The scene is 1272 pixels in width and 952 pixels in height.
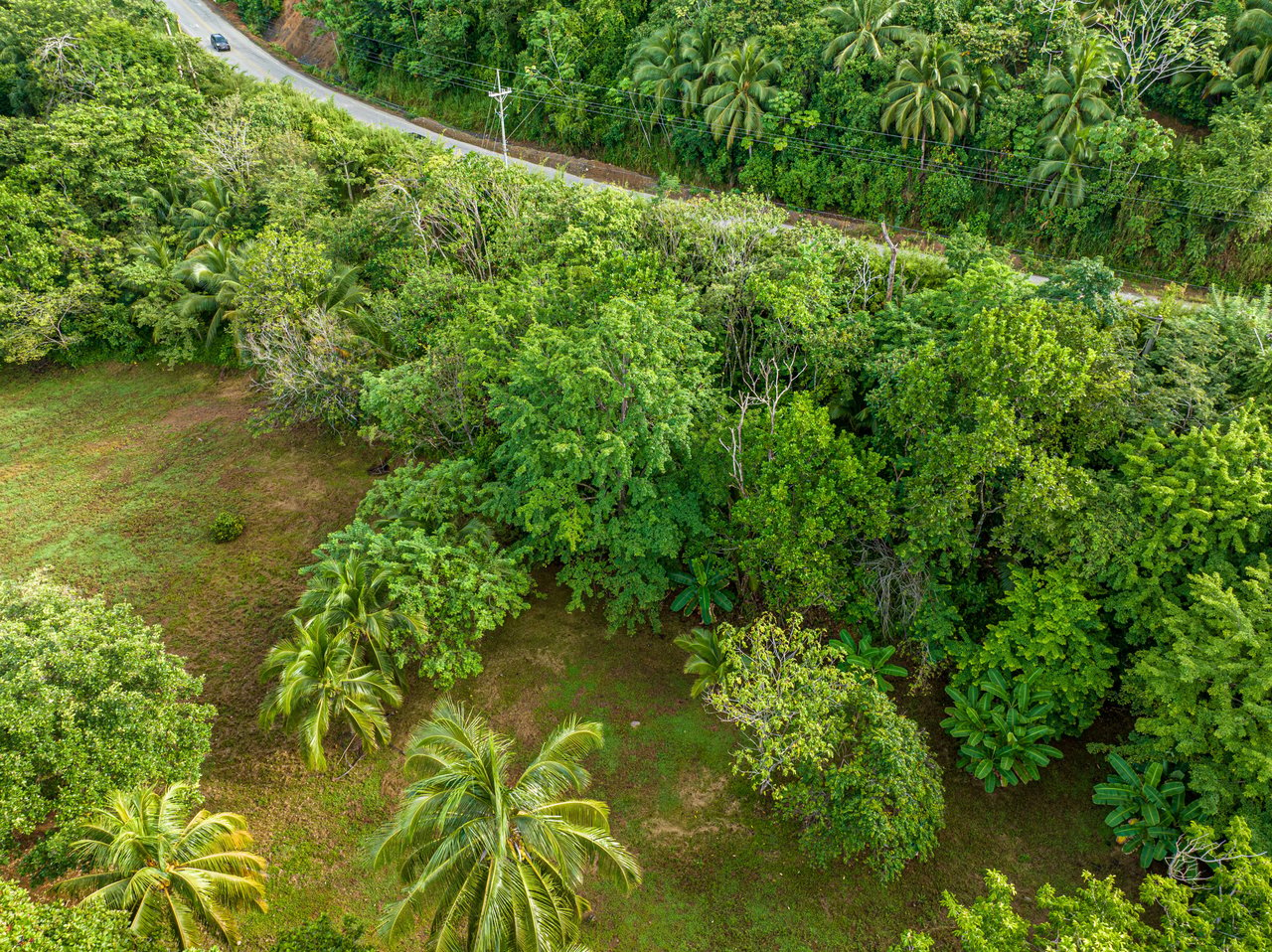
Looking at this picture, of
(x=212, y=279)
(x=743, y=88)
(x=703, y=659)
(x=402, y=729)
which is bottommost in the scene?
(x=402, y=729)

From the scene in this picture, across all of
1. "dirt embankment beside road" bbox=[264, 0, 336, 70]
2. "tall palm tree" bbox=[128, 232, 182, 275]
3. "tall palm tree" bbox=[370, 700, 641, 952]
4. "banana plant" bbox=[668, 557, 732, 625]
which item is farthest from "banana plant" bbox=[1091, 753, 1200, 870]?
"dirt embankment beside road" bbox=[264, 0, 336, 70]

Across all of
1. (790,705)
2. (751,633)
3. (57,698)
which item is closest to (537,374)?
(751,633)

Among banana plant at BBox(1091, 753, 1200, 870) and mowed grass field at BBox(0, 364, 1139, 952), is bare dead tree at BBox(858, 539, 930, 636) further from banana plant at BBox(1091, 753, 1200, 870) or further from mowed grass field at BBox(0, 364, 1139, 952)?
banana plant at BBox(1091, 753, 1200, 870)

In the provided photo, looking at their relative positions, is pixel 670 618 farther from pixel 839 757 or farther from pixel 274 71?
pixel 274 71

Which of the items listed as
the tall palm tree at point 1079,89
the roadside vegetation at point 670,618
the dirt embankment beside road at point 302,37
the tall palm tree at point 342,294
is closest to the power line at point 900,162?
the tall palm tree at point 1079,89

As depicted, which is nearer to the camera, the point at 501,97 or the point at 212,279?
the point at 212,279

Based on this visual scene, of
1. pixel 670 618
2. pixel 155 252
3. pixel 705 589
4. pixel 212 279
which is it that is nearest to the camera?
pixel 705 589

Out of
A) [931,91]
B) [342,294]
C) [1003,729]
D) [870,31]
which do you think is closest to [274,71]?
[342,294]
